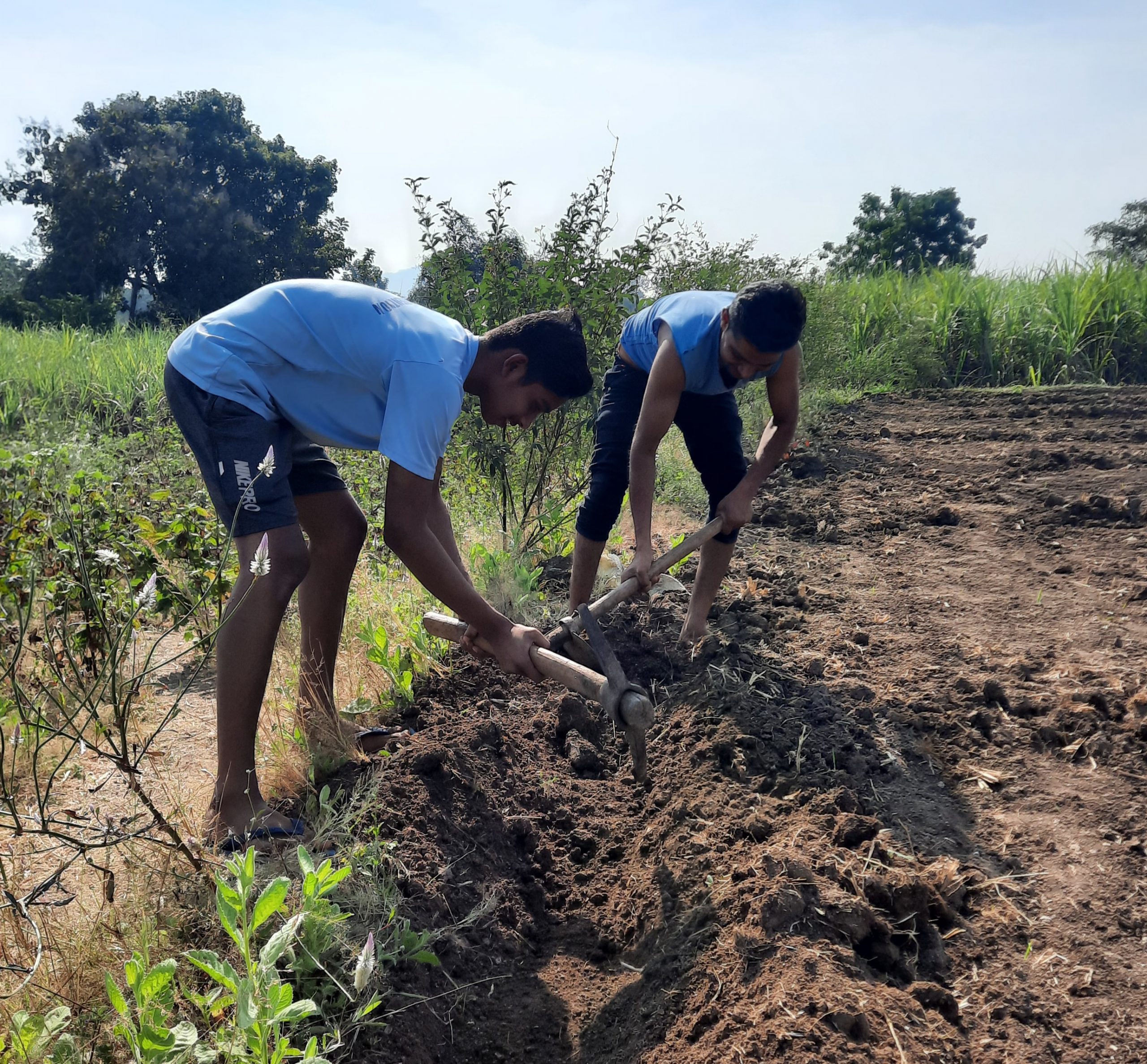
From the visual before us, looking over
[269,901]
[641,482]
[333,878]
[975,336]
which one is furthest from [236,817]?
[975,336]

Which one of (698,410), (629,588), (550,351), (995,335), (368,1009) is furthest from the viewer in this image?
(995,335)

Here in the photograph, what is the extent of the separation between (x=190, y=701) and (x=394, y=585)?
1.14 metres

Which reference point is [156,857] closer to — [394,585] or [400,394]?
[400,394]

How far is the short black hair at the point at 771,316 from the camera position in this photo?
299cm

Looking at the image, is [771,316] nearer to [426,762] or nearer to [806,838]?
[806,838]

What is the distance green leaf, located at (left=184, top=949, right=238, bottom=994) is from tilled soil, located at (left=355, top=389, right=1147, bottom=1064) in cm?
49

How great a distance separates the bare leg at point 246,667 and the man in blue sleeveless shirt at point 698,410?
130 centimetres

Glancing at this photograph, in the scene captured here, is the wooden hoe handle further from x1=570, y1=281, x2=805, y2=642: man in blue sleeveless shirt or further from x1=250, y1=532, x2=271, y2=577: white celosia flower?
x1=250, y1=532, x2=271, y2=577: white celosia flower

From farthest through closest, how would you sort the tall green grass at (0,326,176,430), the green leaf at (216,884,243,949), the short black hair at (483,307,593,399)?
the tall green grass at (0,326,176,430)
the short black hair at (483,307,593,399)
the green leaf at (216,884,243,949)

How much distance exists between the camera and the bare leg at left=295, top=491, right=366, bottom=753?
9.35ft

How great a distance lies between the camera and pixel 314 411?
8.44ft

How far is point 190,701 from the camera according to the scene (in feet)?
13.4

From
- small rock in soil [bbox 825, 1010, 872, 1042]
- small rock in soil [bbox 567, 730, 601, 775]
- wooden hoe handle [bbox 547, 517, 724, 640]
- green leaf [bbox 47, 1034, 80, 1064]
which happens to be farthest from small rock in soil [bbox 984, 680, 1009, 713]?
green leaf [bbox 47, 1034, 80, 1064]

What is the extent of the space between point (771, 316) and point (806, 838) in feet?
5.61
